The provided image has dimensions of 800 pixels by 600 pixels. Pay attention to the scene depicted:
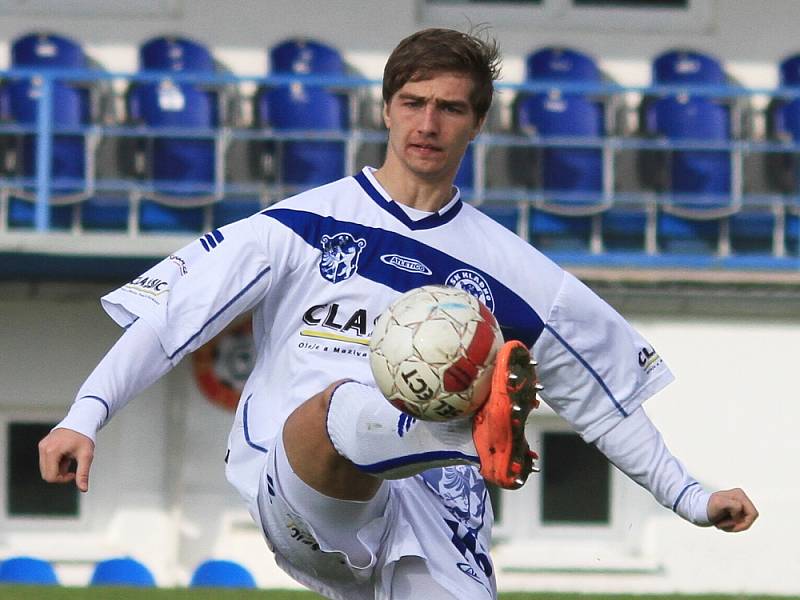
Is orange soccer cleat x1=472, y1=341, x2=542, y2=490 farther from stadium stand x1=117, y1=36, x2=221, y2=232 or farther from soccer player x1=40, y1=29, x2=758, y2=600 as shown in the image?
stadium stand x1=117, y1=36, x2=221, y2=232

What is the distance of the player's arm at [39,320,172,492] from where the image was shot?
13.7ft

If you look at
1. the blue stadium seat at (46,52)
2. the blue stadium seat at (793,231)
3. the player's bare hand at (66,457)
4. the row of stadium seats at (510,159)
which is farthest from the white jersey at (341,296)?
the blue stadium seat at (46,52)

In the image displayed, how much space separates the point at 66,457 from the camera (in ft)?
13.8

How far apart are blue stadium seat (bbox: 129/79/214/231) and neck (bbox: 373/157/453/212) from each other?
21.7 feet

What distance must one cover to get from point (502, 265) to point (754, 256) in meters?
7.30

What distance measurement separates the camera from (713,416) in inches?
473

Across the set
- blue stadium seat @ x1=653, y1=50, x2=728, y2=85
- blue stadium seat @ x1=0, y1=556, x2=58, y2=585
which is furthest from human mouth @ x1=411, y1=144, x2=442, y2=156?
blue stadium seat @ x1=653, y1=50, x2=728, y2=85

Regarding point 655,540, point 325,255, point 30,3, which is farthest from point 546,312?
point 30,3

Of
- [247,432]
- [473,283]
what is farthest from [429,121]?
[247,432]

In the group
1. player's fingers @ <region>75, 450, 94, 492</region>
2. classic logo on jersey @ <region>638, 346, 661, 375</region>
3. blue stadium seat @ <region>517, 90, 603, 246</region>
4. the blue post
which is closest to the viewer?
player's fingers @ <region>75, 450, 94, 492</region>

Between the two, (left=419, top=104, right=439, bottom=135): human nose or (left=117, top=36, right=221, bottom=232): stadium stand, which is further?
(left=117, top=36, right=221, bottom=232): stadium stand

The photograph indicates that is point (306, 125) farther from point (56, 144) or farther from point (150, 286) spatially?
point (150, 286)

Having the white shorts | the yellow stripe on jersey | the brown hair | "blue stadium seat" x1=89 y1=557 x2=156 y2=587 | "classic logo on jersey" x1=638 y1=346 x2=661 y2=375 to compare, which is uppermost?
the brown hair

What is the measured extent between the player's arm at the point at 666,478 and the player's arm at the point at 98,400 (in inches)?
54.8
